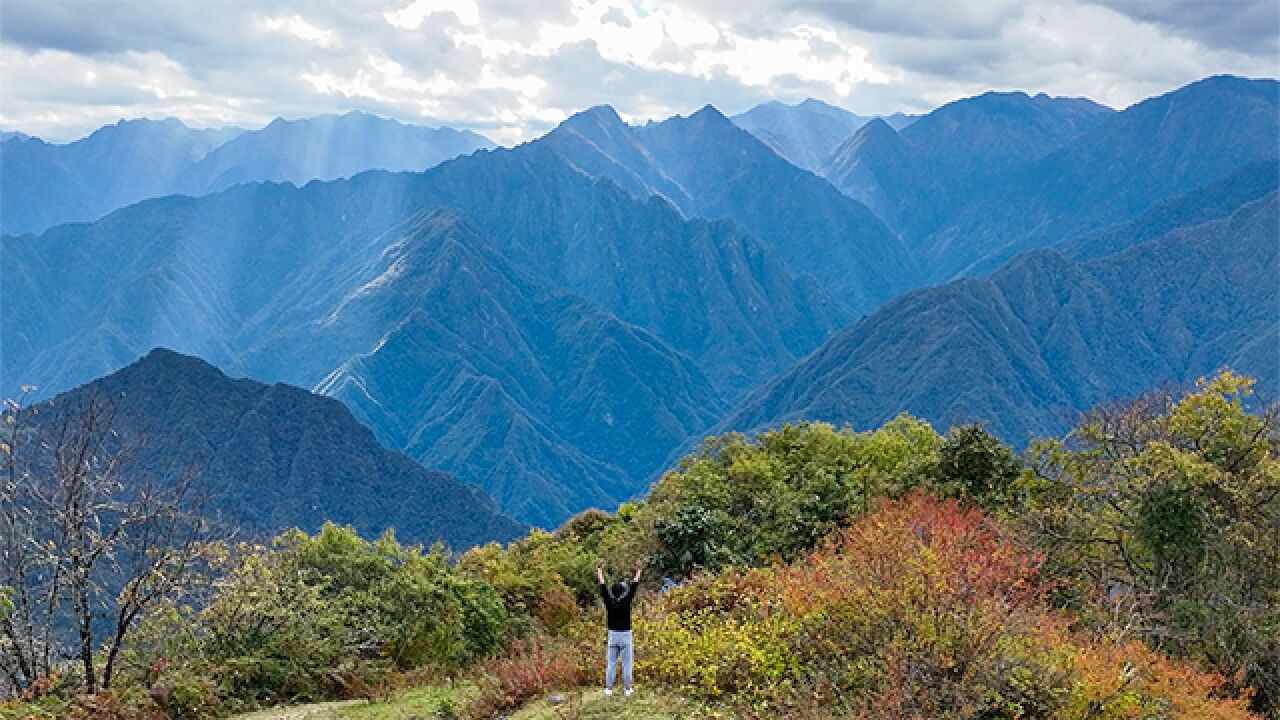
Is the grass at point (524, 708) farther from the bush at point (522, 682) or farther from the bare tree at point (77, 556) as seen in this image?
the bare tree at point (77, 556)

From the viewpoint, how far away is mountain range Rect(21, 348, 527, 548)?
538 ft

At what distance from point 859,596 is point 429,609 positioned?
15.6 metres

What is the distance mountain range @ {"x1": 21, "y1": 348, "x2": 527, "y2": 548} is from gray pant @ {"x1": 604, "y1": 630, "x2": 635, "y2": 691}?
148 meters

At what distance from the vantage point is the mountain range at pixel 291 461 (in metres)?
164

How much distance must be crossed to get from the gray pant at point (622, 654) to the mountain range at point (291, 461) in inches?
5811

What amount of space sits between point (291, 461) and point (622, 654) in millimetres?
172506

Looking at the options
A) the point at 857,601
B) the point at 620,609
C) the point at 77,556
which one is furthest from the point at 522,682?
the point at 77,556

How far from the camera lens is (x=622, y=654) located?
17656 mm

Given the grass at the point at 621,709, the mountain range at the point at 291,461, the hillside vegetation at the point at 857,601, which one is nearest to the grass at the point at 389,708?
the hillside vegetation at the point at 857,601

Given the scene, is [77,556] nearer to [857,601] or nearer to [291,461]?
[857,601]

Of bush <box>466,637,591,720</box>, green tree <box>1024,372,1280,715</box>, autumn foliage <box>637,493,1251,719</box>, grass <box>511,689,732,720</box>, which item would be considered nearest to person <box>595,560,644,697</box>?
grass <box>511,689,732,720</box>

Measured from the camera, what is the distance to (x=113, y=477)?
2359cm

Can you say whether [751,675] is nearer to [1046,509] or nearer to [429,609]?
[429,609]

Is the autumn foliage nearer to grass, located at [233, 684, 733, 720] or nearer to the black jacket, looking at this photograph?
grass, located at [233, 684, 733, 720]
